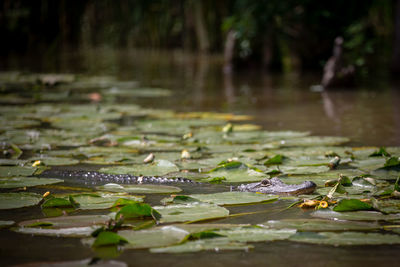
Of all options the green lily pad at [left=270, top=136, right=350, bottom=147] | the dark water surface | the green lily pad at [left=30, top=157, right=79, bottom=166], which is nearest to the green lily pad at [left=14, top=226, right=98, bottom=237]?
the dark water surface

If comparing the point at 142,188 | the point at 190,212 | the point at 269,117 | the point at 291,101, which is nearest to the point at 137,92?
the point at 291,101

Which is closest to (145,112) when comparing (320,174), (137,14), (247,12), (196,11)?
(320,174)

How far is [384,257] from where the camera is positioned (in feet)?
3.93

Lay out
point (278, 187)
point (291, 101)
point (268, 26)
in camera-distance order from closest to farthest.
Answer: point (278, 187) < point (291, 101) < point (268, 26)

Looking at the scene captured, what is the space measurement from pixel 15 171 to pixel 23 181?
168mm

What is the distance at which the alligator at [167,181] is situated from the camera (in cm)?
175

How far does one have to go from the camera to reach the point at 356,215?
1.47 m

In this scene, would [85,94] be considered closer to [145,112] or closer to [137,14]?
[145,112]

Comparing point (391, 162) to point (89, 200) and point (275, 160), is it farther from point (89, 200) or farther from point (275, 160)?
point (89, 200)

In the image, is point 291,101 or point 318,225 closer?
point 318,225

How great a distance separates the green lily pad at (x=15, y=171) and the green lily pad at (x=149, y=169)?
0.25 meters

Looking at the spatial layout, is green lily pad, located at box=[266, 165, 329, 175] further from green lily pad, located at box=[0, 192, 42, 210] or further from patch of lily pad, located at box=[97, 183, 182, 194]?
green lily pad, located at box=[0, 192, 42, 210]

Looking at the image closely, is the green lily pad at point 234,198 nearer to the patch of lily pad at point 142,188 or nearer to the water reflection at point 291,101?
the patch of lily pad at point 142,188

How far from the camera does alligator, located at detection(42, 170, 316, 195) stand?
175cm
